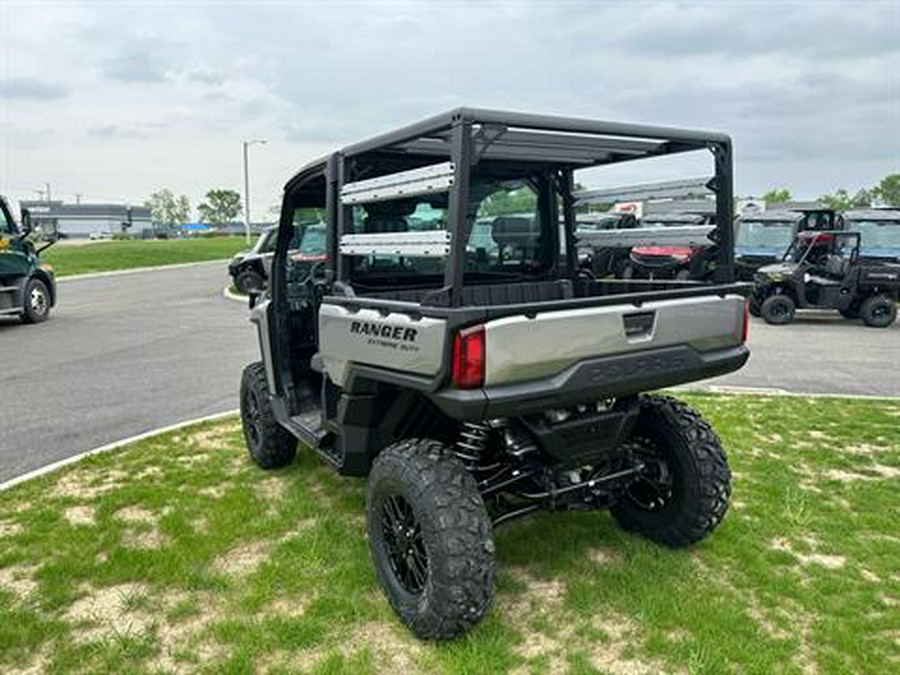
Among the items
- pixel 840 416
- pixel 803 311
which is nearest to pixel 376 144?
pixel 840 416

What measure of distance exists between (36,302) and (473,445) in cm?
1253

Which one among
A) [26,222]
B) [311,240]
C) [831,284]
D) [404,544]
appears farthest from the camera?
[26,222]

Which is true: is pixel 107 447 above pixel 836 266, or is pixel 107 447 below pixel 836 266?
below

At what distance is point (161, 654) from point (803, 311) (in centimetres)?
1452

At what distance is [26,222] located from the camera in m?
12.9

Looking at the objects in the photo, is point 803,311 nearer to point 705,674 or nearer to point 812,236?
point 812,236

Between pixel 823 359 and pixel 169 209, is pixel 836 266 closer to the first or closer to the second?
pixel 823 359

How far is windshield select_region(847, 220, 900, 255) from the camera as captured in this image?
46.6ft

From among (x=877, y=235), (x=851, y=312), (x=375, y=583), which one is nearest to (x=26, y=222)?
(x=375, y=583)

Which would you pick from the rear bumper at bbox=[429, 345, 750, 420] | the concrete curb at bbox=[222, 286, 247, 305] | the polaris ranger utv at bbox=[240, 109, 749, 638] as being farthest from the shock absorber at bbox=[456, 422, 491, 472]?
the concrete curb at bbox=[222, 286, 247, 305]

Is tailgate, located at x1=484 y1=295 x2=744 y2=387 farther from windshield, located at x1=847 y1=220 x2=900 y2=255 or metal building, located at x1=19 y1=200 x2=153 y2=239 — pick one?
metal building, located at x1=19 y1=200 x2=153 y2=239

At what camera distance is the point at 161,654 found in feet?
9.53

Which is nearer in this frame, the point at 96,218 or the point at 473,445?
the point at 473,445

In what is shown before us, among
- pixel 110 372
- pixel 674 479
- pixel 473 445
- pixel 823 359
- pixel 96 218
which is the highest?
pixel 96 218
